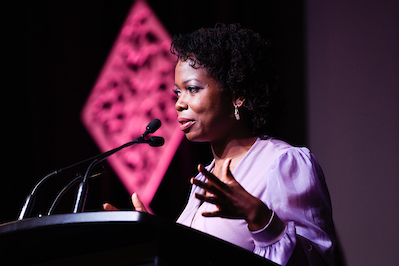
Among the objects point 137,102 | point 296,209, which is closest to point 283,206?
point 296,209

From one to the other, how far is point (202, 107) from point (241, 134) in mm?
171

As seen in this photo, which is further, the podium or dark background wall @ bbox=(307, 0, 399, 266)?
dark background wall @ bbox=(307, 0, 399, 266)

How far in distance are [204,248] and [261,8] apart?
2306 mm

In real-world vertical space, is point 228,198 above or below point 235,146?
above

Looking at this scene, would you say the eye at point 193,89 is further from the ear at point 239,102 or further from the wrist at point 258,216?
the wrist at point 258,216

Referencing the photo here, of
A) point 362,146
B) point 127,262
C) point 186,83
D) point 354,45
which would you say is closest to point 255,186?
point 186,83

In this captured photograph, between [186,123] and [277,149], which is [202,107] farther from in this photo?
[277,149]

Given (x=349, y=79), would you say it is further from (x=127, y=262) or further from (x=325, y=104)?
(x=127, y=262)

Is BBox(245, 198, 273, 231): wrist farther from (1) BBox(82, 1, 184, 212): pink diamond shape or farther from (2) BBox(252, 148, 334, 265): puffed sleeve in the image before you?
(1) BBox(82, 1, 184, 212): pink diamond shape

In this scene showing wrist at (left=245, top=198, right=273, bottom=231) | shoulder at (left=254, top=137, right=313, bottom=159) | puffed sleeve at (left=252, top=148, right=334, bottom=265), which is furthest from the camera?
shoulder at (left=254, top=137, right=313, bottom=159)

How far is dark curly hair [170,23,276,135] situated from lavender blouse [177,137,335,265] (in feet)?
0.46

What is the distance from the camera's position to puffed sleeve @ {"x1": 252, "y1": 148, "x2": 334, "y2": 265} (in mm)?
981

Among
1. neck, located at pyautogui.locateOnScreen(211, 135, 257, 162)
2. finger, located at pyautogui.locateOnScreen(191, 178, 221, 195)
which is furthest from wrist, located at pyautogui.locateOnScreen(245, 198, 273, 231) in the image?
neck, located at pyautogui.locateOnScreen(211, 135, 257, 162)

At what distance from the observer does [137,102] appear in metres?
2.70
